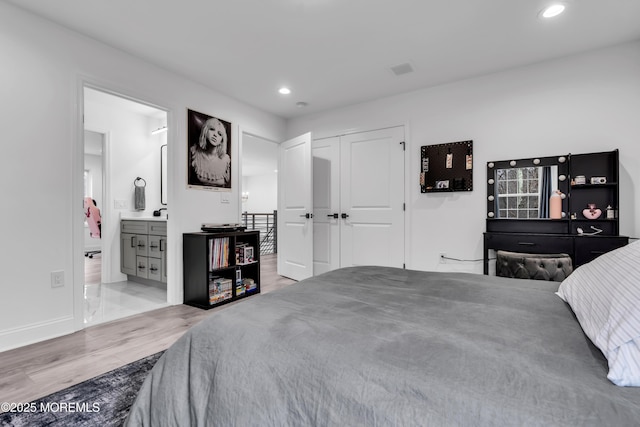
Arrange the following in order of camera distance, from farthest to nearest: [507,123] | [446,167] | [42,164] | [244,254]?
[244,254] < [446,167] < [507,123] < [42,164]

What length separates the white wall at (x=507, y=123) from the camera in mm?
2654

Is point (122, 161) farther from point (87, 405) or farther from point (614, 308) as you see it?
point (614, 308)

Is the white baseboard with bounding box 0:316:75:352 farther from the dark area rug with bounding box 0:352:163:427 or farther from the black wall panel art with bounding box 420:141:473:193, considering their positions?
the black wall panel art with bounding box 420:141:473:193

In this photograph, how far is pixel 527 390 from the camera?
616 millimetres

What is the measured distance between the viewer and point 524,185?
9.93 ft

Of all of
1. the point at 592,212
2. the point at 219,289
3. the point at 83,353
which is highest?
the point at 592,212

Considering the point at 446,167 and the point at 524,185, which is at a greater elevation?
the point at 446,167

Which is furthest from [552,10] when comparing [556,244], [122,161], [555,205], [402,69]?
[122,161]

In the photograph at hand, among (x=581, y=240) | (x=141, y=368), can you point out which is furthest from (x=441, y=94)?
(x=141, y=368)

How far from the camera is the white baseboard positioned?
215 cm

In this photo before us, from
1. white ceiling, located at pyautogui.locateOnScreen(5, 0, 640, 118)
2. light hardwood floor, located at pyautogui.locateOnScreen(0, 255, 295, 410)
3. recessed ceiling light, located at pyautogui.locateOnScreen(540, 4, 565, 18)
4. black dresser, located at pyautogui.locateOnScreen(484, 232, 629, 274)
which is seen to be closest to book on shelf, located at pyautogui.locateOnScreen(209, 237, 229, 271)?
light hardwood floor, located at pyautogui.locateOnScreen(0, 255, 295, 410)

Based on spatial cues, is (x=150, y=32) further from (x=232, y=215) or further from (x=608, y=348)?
(x=608, y=348)

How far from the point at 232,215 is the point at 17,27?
7.98ft

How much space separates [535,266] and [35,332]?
4.12 m
